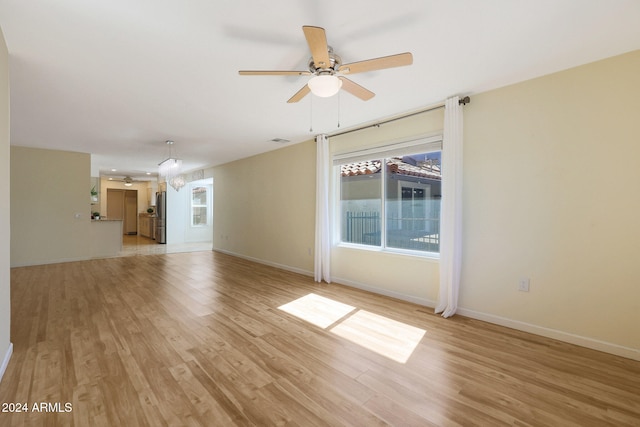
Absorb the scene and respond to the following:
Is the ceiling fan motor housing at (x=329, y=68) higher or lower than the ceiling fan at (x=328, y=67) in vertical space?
higher

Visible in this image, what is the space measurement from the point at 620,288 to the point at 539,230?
0.72 metres

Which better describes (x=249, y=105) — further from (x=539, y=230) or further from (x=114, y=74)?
(x=539, y=230)

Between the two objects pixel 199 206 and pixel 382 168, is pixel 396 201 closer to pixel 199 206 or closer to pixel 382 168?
pixel 382 168

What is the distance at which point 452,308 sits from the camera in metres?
3.18

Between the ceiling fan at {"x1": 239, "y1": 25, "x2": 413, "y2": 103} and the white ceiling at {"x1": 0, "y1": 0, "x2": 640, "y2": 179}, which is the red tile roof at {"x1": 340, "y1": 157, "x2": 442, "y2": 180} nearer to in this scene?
the white ceiling at {"x1": 0, "y1": 0, "x2": 640, "y2": 179}

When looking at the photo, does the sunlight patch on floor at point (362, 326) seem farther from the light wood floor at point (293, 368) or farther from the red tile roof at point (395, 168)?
the red tile roof at point (395, 168)

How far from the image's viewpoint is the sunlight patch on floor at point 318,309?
122 inches

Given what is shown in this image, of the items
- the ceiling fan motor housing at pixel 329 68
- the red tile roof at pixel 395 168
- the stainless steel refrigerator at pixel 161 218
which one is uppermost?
→ the ceiling fan motor housing at pixel 329 68

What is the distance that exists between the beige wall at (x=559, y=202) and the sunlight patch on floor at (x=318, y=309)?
150cm

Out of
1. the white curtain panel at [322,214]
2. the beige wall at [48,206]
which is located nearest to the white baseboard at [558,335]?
the white curtain panel at [322,214]

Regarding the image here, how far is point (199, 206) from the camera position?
32.9 feet

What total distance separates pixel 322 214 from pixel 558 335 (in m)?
3.27

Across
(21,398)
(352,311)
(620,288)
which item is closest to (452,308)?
(352,311)

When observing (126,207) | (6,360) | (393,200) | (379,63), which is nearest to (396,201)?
(393,200)
